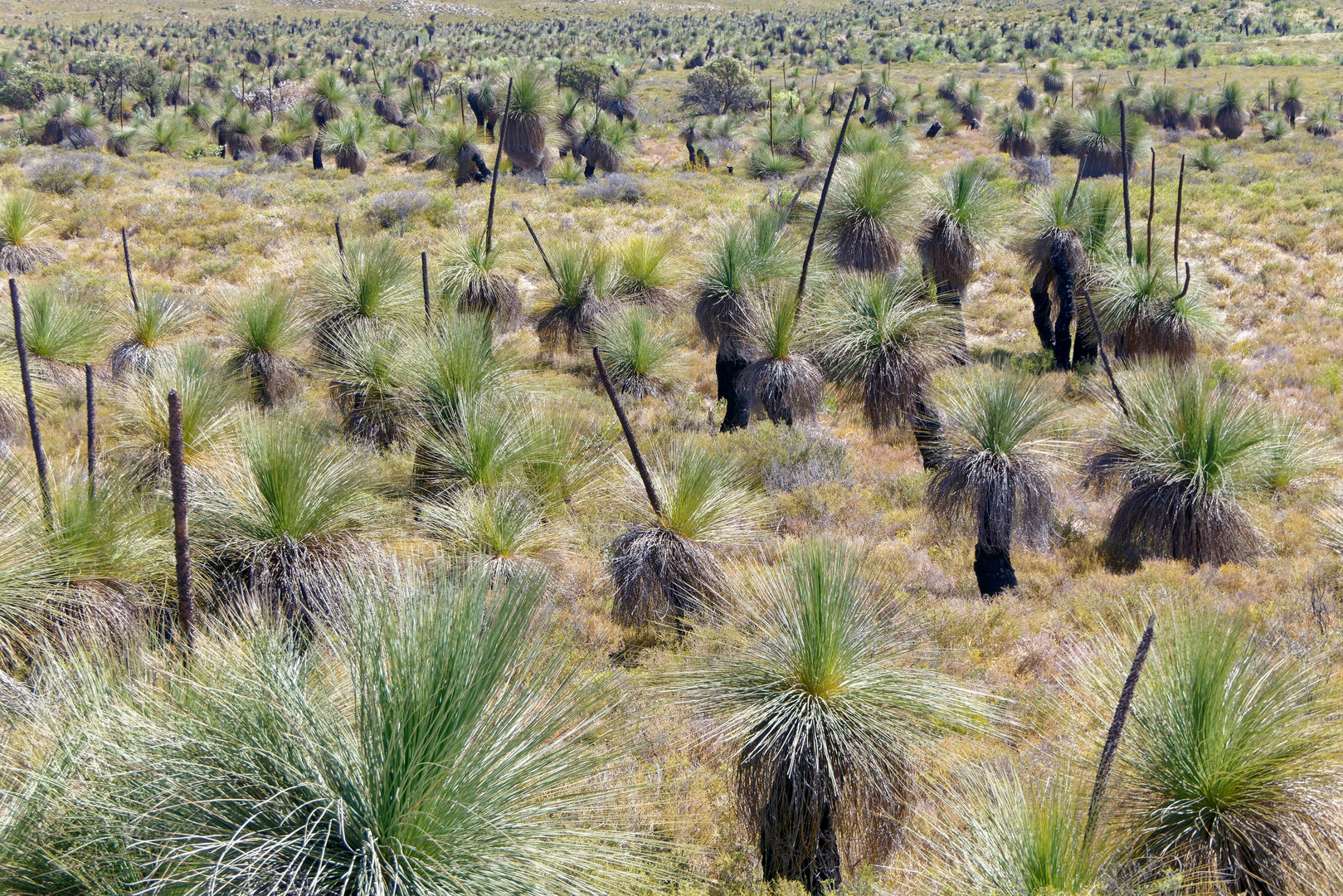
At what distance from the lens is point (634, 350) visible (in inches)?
572

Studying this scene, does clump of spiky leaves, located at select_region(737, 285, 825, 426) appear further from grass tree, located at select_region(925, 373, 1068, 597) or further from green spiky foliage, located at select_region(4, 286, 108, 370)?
green spiky foliage, located at select_region(4, 286, 108, 370)

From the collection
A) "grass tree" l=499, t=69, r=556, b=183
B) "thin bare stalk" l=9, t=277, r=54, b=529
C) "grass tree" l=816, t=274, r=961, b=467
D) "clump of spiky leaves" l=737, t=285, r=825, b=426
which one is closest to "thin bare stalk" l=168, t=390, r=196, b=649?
"thin bare stalk" l=9, t=277, r=54, b=529

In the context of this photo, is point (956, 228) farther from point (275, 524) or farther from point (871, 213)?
point (275, 524)

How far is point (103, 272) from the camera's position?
22.0 m

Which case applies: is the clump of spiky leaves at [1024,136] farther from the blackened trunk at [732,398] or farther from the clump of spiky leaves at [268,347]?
the clump of spiky leaves at [268,347]

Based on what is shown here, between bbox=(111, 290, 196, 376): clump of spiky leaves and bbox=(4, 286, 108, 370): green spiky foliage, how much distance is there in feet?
2.09

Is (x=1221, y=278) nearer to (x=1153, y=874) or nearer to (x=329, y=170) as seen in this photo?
(x=1153, y=874)

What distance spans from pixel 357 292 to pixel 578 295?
4711mm

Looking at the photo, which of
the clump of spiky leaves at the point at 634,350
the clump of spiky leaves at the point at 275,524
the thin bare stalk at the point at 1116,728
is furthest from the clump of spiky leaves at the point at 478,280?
the thin bare stalk at the point at 1116,728

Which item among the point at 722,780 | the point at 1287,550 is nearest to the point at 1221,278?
the point at 1287,550

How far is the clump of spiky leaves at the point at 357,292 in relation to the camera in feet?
41.3

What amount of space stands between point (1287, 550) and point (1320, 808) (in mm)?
7467

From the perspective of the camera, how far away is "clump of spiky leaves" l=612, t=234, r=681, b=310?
16.1 m

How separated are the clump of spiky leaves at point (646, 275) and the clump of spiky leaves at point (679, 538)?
8.88m
